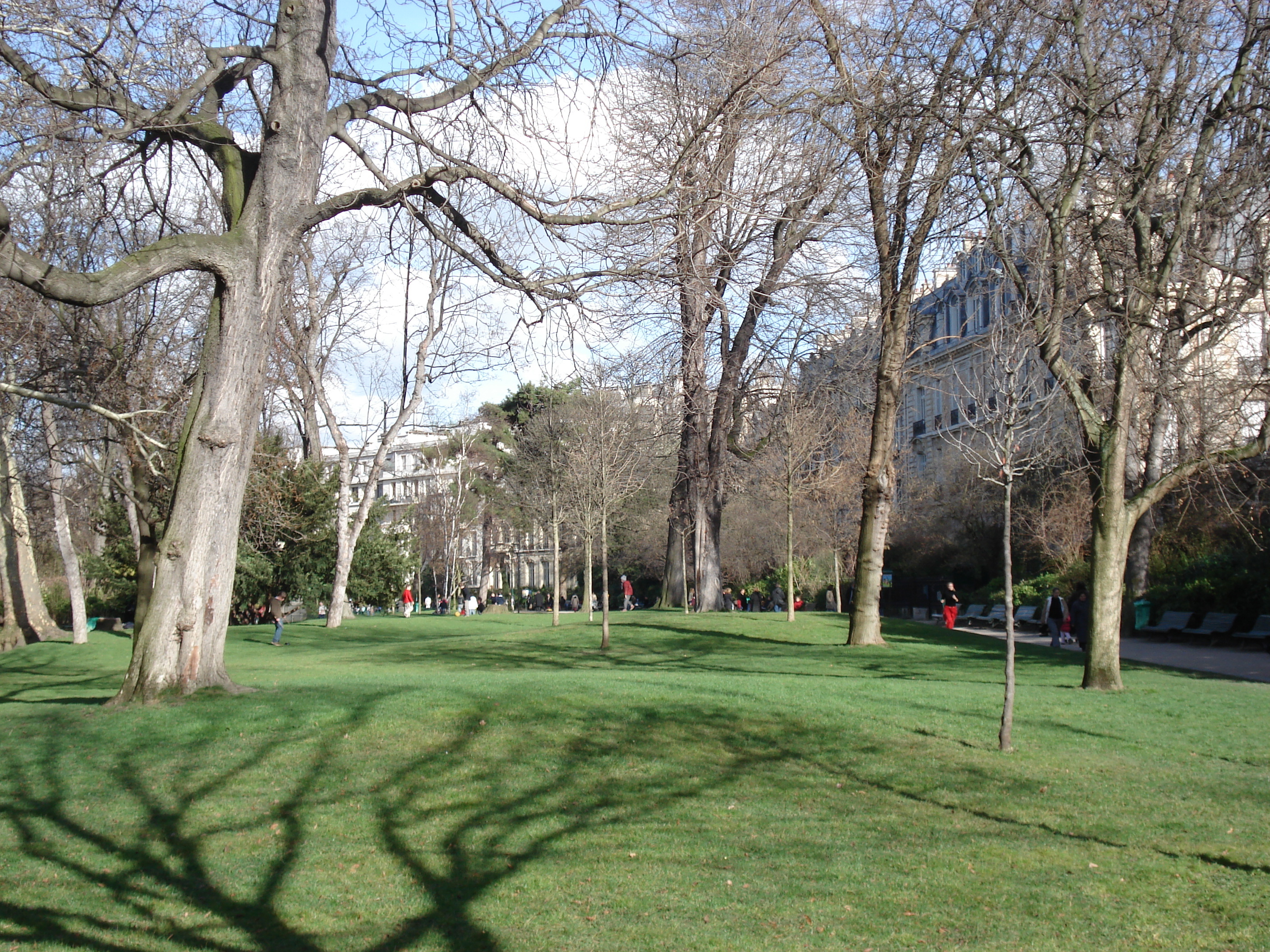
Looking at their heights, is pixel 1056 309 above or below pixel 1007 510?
above

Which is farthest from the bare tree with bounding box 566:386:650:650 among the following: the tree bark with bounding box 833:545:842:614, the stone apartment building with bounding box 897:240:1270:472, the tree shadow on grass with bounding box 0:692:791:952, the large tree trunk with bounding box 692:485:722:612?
the tree shadow on grass with bounding box 0:692:791:952

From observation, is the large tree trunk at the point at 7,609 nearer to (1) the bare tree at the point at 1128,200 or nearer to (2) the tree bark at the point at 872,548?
(2) the tree bark at the point at 872,548

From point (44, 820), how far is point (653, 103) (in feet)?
Answer: 28.7

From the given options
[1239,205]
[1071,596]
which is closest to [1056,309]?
[1239,205]

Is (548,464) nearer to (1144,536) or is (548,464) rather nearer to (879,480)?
(1144,536)

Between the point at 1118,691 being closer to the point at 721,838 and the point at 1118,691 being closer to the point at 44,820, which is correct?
the point at 721,838

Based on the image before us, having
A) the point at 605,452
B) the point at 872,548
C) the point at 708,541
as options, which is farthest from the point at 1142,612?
the point at 605,452

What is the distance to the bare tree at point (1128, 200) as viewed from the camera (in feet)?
39.7

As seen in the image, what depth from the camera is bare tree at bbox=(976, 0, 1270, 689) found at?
1209 cm

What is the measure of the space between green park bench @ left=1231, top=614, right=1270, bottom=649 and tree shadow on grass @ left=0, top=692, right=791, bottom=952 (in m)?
16.6

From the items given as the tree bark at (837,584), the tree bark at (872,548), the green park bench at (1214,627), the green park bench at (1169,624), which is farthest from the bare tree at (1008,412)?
the tree bark at (837,584)

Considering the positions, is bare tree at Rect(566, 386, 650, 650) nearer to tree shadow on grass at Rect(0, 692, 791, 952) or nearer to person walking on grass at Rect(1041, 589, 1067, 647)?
person walking on grass at Rect(1041, 589, 1067, 647)

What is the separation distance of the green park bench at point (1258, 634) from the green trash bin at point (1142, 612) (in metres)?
3.95

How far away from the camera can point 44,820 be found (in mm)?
6887
